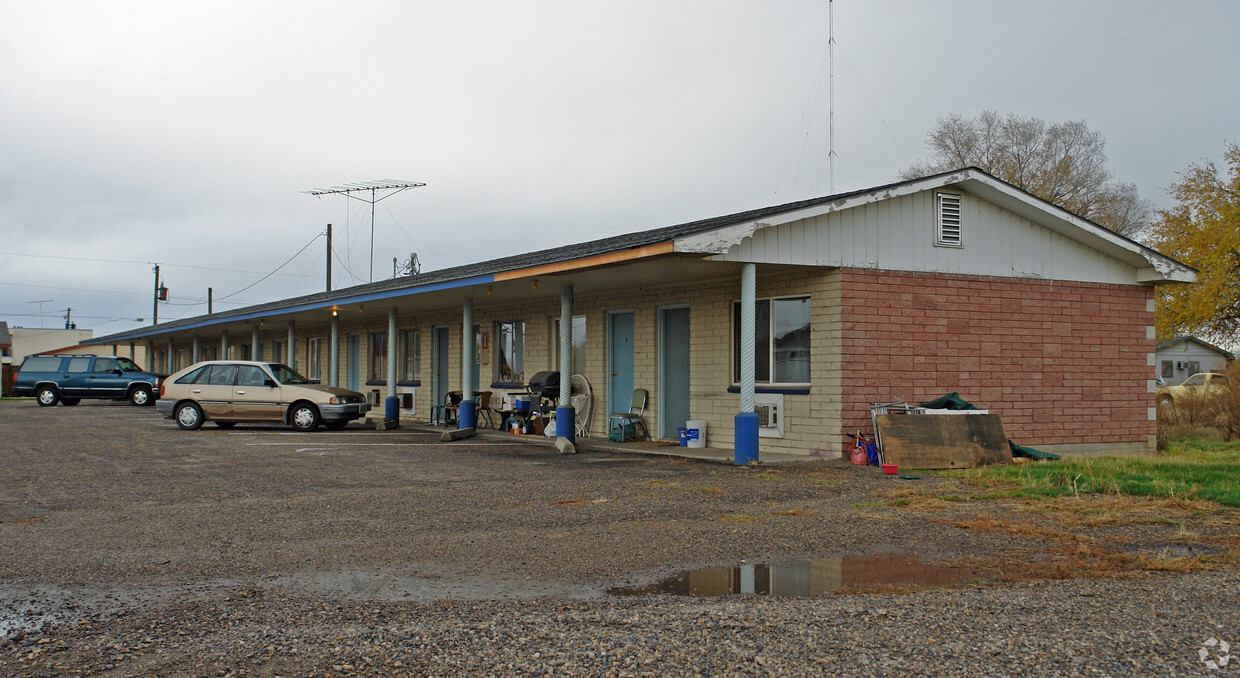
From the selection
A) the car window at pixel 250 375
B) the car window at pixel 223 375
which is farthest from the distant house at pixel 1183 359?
the car window at pixel 223 375

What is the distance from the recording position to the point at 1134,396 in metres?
15.3

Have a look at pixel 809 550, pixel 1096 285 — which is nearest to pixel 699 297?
pixel 1096 285

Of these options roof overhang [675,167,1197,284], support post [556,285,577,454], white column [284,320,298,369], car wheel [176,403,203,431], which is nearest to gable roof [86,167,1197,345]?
roof overhang [675,167,1197,284]

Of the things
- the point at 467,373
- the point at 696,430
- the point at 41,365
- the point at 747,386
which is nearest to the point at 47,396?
the point at 41,365

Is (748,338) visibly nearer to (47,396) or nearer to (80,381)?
(80,381)

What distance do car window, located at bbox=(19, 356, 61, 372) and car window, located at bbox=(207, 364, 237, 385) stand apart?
18.1 meters

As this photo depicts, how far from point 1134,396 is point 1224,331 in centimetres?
1798

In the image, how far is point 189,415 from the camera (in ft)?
64.5

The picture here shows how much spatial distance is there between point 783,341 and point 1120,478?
5029 mm

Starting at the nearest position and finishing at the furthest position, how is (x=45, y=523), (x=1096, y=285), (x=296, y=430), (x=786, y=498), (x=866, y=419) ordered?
(x=45, y=523) < (x=786, y=498) < (x=866, y=419) < (x=1096, y=285) < (x=296, y=430)

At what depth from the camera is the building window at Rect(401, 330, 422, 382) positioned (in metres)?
24.5

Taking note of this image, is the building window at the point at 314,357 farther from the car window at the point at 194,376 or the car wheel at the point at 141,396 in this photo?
the car window at the point at 194,376

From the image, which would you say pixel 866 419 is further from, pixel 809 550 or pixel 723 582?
pixel 723 582

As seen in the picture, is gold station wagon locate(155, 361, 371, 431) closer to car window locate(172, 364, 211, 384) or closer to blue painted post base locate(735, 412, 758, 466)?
car window locate(172, 364, 211, 384)
